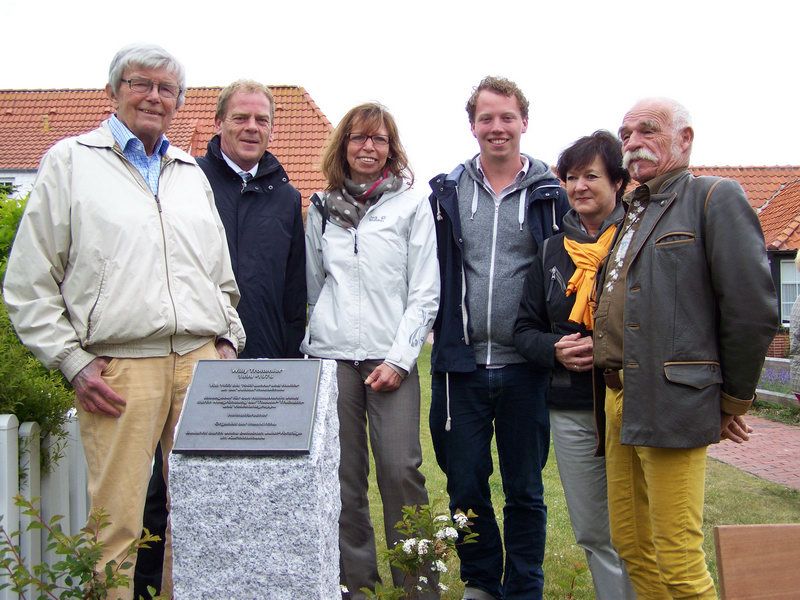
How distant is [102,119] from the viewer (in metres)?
21.4

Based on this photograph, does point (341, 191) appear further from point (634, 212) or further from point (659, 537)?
point (659, 537)

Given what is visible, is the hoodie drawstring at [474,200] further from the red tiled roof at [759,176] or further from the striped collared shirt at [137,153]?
the red tiled roof at [759,176]

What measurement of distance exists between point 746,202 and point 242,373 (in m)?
1.95

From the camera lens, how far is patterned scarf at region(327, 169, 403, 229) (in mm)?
3967

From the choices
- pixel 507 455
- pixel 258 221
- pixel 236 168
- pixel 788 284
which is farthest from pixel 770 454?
pixel 788 284

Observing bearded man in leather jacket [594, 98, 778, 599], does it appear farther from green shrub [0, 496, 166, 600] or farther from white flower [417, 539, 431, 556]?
green shrub [0, 496, 166, 600]

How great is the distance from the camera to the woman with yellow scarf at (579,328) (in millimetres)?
3551

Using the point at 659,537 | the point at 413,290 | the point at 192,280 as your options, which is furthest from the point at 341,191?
the point at 659,537

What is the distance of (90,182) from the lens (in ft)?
10.3

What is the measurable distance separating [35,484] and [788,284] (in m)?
20.4

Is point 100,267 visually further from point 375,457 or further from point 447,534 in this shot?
point 447,534

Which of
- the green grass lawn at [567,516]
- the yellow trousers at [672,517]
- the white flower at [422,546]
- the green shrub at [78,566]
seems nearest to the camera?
the green shrub at [78,566]

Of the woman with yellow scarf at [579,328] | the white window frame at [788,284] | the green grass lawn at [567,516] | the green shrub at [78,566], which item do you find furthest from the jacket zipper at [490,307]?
the white window frame at [788,284]

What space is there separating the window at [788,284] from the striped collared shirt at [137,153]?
63.9 ft
